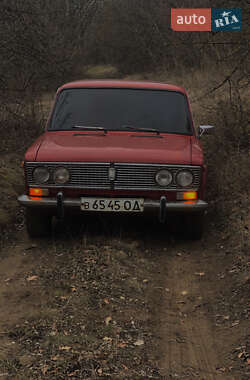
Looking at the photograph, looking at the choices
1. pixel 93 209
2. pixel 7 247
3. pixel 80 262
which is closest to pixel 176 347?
pixel 80 262

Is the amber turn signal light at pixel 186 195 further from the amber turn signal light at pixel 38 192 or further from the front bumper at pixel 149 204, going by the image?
the amber turn signal light at pixel 38 192

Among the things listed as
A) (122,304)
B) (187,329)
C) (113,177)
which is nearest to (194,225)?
(113,177)

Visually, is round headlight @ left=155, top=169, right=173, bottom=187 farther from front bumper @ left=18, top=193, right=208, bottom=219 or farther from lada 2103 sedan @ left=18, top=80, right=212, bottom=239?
front bumper @ left=18, top=193, right=208, bottom=219

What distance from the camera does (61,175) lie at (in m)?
5.72

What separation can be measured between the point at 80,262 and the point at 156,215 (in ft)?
3.14

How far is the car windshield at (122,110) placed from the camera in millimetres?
6566

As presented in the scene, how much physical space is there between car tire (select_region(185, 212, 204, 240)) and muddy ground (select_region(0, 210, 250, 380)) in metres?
0.11

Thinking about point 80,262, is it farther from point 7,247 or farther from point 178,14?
point 178,14

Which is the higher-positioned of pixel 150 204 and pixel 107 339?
pixel 150 204

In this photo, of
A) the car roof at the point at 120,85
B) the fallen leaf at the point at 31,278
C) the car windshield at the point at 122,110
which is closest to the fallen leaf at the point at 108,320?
the fallen leaf at the point at 31,278

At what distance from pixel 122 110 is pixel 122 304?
285 cm

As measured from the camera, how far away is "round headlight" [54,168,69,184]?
5711mm
